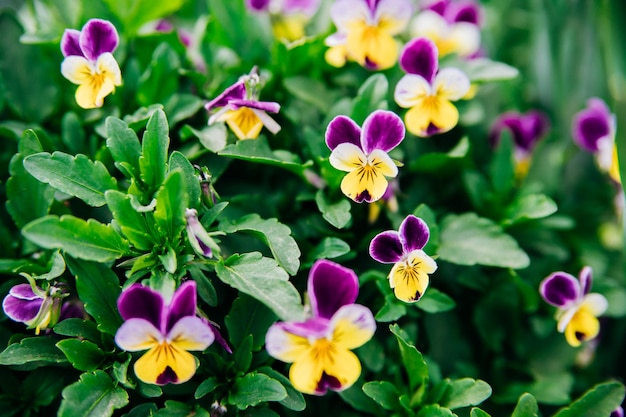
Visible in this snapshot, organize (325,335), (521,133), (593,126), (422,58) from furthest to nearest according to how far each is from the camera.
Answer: (521,133) < (593,126) < (422,58) < (325,335)

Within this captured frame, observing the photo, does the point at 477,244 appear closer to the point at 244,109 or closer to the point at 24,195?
the point at 244,109

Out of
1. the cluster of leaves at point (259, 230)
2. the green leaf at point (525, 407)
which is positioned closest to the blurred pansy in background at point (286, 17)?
the cluster of leaves at point (259, 230)

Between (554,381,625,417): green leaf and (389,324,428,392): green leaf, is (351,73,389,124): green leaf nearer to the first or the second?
(389,324,428,392): green leaf

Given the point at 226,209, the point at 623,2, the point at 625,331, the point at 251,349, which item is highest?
the point at 623,2

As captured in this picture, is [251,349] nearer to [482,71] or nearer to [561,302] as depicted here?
[561,302]

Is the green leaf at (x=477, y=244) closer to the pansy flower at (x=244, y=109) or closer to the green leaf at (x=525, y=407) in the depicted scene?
the green leaf at (x=525, y=407)

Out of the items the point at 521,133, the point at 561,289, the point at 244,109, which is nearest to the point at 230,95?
the point at 244,109

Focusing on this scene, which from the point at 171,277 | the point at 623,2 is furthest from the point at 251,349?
the point at 623,2
